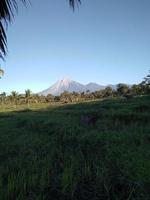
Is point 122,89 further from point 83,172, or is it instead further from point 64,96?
point 83,172

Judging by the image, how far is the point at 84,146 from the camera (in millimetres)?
9227

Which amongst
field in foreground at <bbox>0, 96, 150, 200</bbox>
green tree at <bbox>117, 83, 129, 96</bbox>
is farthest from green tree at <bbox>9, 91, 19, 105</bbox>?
field in foreground at <bbox>0, 96, 150, 200</bbox>

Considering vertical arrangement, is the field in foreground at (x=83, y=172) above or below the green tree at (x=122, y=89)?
below

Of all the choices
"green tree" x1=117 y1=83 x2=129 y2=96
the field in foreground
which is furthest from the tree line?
the field in foreground

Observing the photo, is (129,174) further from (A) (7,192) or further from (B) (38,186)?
(A) (7,192)

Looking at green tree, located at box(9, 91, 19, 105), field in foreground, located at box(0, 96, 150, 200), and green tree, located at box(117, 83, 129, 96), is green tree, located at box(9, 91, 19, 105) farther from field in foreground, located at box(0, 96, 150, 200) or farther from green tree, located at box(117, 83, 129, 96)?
field in foreground, located at box(0, 96, 150, 200)

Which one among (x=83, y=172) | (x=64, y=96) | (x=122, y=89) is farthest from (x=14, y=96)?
(x=83, y=172)

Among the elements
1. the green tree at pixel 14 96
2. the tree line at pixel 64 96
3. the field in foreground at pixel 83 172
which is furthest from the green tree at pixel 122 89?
the field in foreground at pixel 83 172

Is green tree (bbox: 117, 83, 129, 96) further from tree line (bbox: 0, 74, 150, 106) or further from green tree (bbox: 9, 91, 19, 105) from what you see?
green tree (bbox: 9, 91, 19, 105)

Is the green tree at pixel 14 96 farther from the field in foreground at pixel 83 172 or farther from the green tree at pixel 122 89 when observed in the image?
the field in foreground at pixel 83 172

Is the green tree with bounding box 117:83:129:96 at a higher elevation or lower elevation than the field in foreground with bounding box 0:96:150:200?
higher

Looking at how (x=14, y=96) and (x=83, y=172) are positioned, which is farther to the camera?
(x=14, y=96)

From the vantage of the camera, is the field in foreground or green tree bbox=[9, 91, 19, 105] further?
green tree bbox=[9, 91, 19, 105]

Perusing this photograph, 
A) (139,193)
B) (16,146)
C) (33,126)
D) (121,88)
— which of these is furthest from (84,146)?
(121,88)
